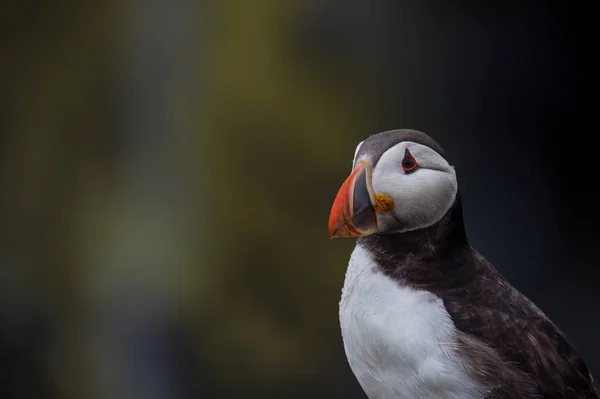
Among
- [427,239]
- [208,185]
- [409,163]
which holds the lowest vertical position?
[208,185]

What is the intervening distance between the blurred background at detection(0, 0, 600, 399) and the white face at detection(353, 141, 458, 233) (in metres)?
1.10

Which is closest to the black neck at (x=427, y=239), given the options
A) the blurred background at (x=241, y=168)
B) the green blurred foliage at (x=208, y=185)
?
the blurred background at (x=241, y=168)

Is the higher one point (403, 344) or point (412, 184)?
point (412, 184)

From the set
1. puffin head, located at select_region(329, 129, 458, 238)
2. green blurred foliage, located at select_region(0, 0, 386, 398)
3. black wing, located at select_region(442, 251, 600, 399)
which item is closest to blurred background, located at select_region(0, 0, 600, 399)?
green blurred foliage, located at select_region(0, 0, 386, 398)

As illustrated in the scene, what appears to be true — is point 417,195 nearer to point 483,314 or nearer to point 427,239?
point 427,239

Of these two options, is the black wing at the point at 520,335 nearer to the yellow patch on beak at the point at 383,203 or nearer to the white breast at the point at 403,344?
the white breast at the point at 403,344

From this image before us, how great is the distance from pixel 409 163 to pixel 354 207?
91 millimetres

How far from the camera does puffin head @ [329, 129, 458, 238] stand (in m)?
0.91

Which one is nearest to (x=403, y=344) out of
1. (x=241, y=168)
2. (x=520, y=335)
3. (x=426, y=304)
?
(x=426, y=304)

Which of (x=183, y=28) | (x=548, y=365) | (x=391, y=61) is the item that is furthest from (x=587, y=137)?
(x=183, y=28)

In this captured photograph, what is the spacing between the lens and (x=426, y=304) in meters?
0.94

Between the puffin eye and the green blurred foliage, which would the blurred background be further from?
the puffin eye

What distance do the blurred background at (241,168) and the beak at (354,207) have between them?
3.82ft

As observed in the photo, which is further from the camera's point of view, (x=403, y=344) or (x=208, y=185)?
(x=208, y=185)
